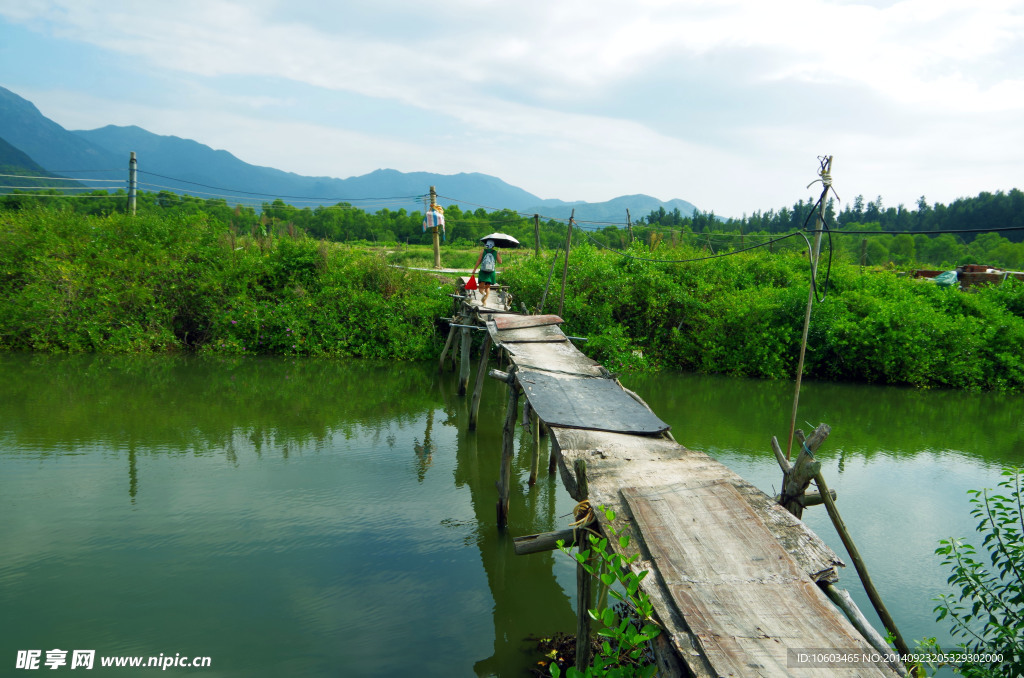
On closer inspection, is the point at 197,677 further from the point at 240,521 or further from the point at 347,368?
the point at 347,368

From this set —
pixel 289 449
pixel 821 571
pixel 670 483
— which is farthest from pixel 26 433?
pixel 821 571

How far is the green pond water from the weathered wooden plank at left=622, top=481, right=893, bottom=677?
176cm

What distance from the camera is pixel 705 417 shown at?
35.3ft

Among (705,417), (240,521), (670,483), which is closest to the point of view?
(670,483)

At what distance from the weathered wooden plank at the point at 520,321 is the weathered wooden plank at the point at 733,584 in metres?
5.19

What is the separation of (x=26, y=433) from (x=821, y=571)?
9.80 meters

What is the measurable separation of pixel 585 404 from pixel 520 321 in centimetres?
366

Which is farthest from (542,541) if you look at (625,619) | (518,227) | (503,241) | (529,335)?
(518,227)

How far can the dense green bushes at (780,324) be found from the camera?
13.9 meters

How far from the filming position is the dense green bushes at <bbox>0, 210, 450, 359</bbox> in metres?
13.8

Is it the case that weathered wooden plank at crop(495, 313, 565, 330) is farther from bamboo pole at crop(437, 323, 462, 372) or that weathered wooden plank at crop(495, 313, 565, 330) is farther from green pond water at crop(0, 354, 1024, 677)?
bamboo pole at crop(437, 323, 462, 372)

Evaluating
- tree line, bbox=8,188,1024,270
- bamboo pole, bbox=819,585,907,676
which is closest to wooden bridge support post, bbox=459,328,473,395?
bamboo pole, bbox=819,585,907,676

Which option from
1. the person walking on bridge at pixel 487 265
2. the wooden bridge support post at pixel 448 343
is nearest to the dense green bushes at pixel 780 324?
the wooden bridge support post at pixel 448 343

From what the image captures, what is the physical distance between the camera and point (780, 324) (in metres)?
14.5
